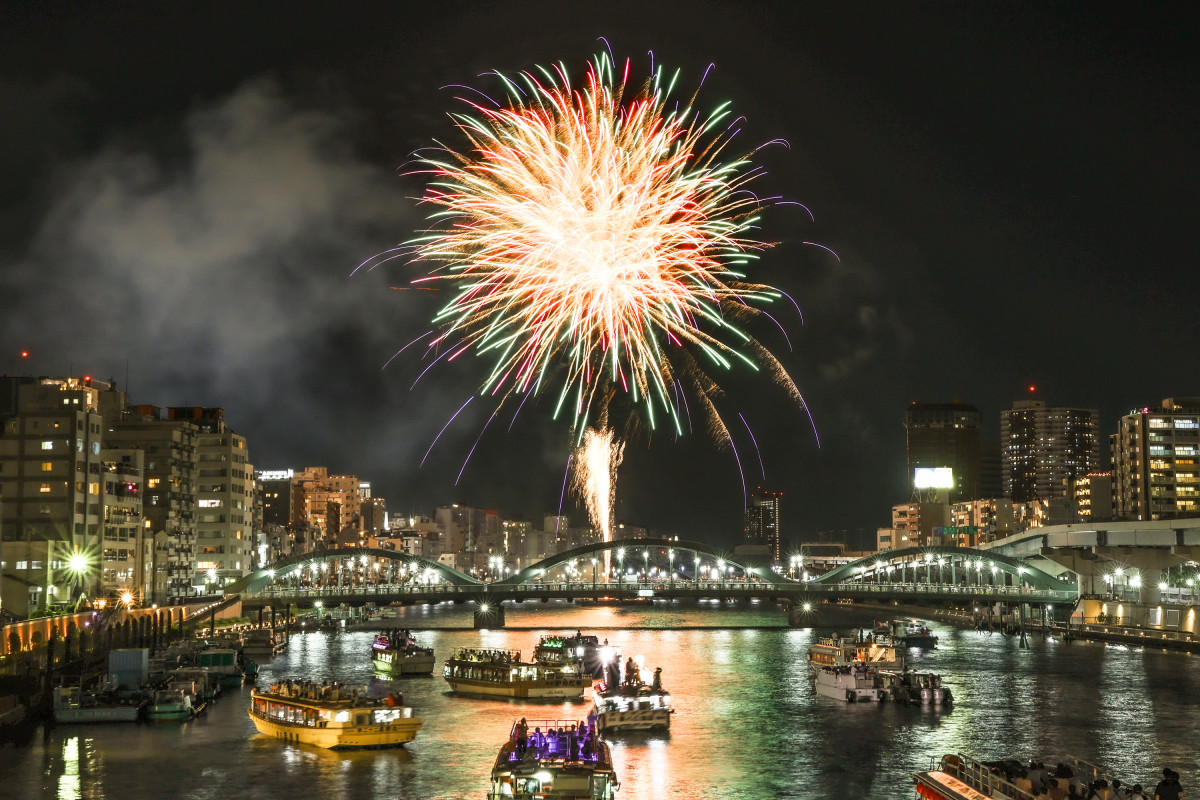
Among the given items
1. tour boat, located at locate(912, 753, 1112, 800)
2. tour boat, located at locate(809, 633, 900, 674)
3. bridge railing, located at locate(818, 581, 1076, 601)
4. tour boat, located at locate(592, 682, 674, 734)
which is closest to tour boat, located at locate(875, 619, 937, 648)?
bridge railing, located at locate(818, 581, 1076, 601)

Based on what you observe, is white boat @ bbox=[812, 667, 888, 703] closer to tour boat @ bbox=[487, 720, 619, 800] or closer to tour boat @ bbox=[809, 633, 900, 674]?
tour boat @ bbox=[809, 633, 900, 674]

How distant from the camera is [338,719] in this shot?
44844mm

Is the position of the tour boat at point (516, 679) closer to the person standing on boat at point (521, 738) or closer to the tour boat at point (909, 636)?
the person standing on boat at point (521, 738)

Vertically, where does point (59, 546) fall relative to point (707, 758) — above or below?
above

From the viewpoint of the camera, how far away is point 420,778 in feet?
130

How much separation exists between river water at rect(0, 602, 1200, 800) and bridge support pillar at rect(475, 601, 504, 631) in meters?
35.8

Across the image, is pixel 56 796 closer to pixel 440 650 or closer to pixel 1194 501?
pixel 440 650

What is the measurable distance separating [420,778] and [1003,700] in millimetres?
30614

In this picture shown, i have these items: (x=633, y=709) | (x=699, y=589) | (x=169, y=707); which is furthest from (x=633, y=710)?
(x=699, y=589)

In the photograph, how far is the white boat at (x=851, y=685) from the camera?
59.7 meters

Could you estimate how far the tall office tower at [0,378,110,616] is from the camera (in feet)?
269

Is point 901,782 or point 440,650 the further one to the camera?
point 440,650

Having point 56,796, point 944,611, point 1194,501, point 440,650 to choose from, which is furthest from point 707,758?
point 1194,501

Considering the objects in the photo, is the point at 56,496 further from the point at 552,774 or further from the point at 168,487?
the point at 552,774
